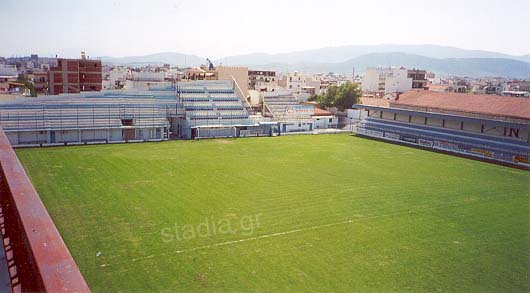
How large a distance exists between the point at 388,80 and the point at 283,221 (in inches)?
3005

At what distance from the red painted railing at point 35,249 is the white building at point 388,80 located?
80710 mm

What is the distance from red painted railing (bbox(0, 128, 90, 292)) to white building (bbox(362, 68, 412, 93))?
80.7 meters

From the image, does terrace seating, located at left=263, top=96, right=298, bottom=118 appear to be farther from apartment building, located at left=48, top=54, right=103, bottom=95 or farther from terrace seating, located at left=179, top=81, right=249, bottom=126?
apartment building, located at left=48, top=54, right=103, bottom=95

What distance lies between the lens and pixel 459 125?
38.6 m

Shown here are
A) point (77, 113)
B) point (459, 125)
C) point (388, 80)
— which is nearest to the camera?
point (77, 113)

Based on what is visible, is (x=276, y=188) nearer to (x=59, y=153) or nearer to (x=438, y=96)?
(x=59, y=153)

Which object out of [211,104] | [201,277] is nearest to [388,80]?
[211,104]

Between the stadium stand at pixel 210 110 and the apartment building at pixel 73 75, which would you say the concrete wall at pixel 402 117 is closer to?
the stadium stand at pixel 210 110

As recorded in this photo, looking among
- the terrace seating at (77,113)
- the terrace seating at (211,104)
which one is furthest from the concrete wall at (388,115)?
the terrace seating at (77,113)

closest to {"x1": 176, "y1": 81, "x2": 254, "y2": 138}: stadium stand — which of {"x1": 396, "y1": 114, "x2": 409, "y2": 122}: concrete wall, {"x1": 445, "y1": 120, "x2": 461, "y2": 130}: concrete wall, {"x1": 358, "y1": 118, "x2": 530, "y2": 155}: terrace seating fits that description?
{"x1": 358, "y1": 118, "x2": 530, "y2": 155}: terrace seating

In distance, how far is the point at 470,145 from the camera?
35.5 metres

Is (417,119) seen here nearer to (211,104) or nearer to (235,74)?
(211,104)

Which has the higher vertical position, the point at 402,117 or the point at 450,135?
the point at 402,117

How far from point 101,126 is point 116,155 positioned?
7081mm
